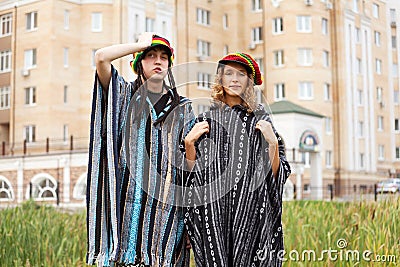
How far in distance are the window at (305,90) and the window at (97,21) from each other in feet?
37.4

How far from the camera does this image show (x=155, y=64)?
118 inches

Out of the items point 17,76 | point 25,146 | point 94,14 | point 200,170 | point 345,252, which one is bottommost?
point 345,252

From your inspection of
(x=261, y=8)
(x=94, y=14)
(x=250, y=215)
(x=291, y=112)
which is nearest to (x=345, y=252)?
(x=250, y=215)

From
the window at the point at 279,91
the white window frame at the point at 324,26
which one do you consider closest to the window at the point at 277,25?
the white window frame at the point at 324,26

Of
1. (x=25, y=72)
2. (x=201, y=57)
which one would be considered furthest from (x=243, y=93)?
(x=201, y=57)

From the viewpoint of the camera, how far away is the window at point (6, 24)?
31.6 m

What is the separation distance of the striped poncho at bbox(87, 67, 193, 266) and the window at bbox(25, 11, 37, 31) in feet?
94.0

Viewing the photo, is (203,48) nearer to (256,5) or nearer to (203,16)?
(203,16)

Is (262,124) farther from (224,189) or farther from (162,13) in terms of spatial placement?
(162,13)

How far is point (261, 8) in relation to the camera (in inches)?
1459

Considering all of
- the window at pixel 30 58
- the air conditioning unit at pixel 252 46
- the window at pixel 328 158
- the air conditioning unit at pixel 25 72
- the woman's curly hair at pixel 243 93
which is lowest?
the woman's curly hair at pixel 243 93

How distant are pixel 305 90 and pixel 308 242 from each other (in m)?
30.9

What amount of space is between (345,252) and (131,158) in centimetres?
238

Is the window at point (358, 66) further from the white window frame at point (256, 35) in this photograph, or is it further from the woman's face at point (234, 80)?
the woman's face at point (234, 80)
